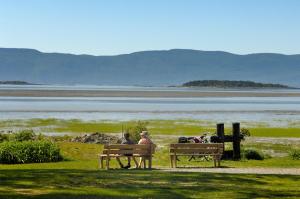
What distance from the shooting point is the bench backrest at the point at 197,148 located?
2497 cm

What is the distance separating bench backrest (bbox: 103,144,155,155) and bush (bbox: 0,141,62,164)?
156 inches

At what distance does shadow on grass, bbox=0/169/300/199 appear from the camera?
15.2 metres

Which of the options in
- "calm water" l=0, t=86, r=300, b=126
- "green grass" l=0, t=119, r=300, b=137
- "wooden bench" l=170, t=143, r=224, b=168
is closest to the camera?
"wooden bench" l=170, t=143, r=224, b=168

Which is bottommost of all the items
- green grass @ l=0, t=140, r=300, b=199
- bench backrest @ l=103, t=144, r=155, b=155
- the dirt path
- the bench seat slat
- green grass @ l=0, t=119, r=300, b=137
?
the dirt path

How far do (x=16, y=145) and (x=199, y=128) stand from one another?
84.7 ft

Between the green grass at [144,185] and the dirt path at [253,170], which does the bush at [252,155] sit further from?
the green grass at [144,185]

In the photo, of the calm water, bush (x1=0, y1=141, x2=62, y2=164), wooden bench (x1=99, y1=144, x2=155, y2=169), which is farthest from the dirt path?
the calm water

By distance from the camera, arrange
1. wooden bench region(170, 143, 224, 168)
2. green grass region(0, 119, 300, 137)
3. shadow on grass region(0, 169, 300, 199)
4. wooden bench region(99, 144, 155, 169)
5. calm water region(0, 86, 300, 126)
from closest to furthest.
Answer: shadow on grass region(0, 169, 300, 199) < wooden bench region(99, 144, 155, 169) < wooden bench region(170, 143, 224, 168) < green grass region(0, 119, 300, 137) < calm water region(0, 86, 300, 126)

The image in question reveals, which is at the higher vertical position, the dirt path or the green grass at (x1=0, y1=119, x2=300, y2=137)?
the green grass at (x1=0, y1=119, x2=300, y2=137)

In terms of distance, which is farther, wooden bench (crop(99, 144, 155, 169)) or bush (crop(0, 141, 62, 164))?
bush (crop(0, 141, 62, 164))

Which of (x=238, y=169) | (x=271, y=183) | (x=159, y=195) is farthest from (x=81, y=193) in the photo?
(x=238, y=169)

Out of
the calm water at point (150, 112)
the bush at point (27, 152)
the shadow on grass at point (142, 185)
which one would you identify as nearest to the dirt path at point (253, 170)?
the shadow on grass at point (142, 185)

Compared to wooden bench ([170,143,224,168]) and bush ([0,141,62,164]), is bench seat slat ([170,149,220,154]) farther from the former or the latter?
bush ([0,141,62,164])

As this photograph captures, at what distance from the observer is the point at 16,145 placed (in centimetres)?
2670
